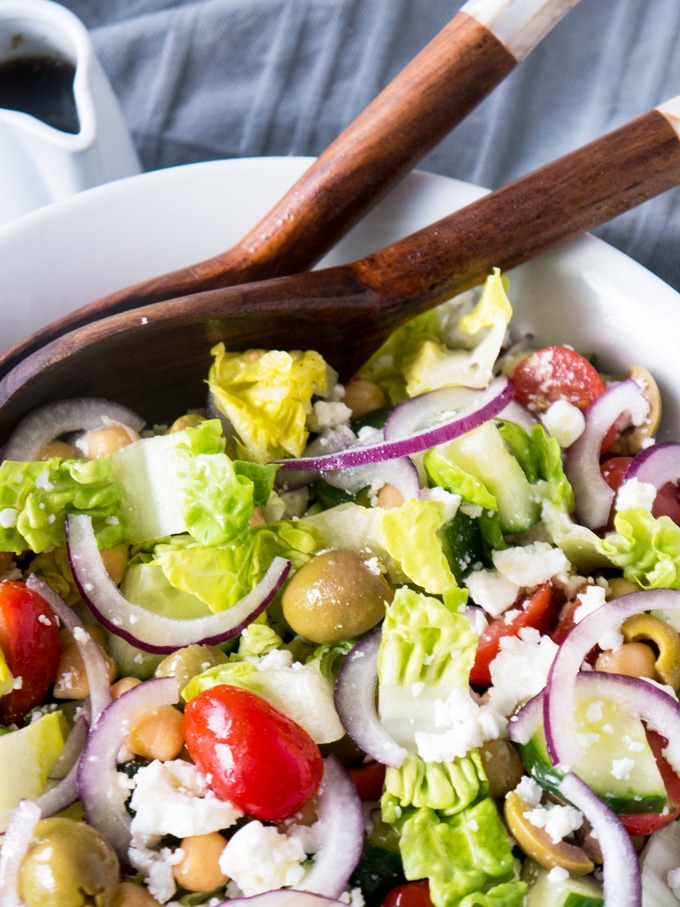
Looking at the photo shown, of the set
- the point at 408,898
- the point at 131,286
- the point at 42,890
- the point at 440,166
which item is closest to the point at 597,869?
the point at 408,898

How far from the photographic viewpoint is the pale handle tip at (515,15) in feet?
8.43

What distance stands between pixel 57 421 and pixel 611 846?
1576 millimetres

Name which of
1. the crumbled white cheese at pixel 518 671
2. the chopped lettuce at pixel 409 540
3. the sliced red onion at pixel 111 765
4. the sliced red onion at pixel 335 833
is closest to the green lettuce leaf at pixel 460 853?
the sliced red onion at pixel 335 833

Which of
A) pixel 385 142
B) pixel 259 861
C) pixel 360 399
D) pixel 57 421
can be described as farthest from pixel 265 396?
pixel 259 861

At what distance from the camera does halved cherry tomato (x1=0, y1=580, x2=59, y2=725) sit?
212 cm

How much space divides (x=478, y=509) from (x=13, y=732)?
3.78ft

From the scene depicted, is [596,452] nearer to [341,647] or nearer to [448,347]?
[448,347]

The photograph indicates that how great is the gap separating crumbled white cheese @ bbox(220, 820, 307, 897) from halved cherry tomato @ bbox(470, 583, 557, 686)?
0.58 m

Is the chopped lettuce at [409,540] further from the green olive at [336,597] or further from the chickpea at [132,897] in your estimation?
the chickpea at [132,897]

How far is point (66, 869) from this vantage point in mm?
1858

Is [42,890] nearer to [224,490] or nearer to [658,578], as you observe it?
[224,490]

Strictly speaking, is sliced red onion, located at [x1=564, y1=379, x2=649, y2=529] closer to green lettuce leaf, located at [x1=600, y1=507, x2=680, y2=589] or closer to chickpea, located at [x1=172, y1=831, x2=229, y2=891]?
green lettuce leaf, located at [x1=600, y1=507, x2=680, y2=589]

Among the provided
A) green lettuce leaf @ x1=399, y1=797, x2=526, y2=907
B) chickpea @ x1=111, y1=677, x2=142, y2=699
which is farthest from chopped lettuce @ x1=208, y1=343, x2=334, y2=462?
green lettuce leaf @ x1=399, y1=797, x2=526, y2=907

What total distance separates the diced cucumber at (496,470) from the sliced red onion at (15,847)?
1.22 m
